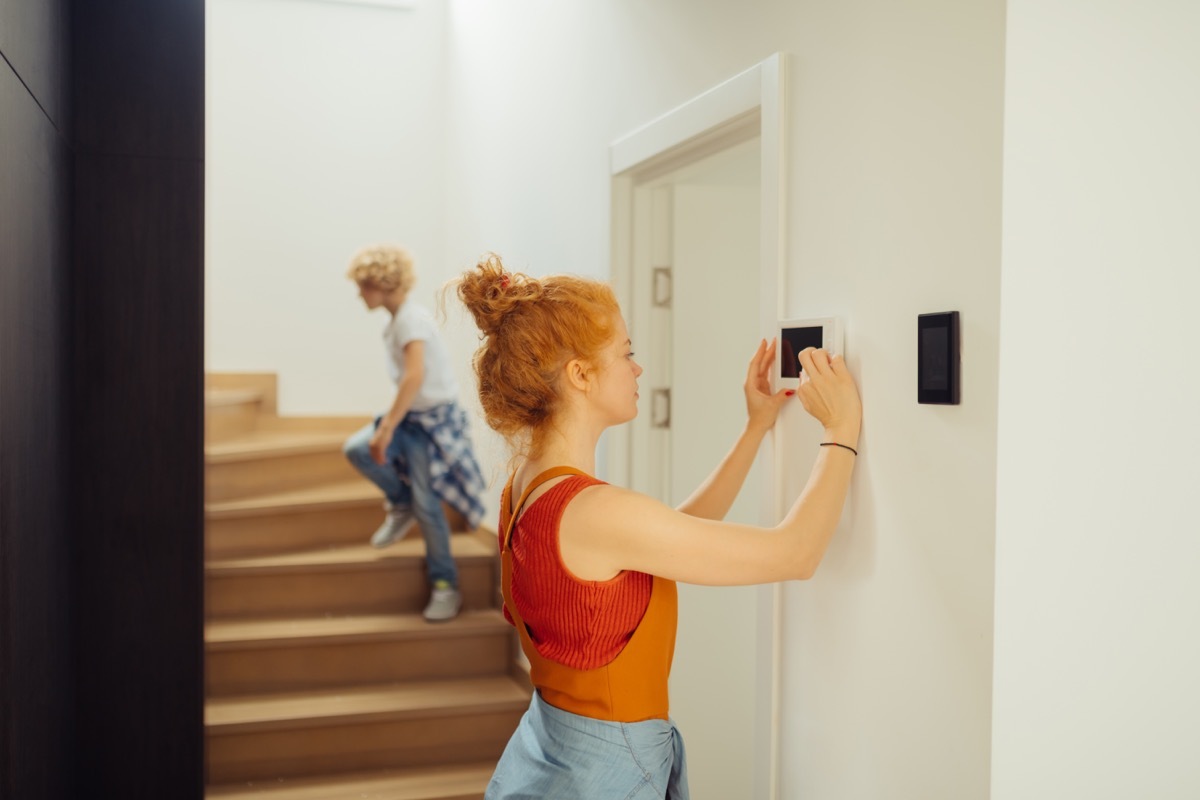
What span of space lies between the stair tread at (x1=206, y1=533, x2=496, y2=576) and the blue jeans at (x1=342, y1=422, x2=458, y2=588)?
149mm

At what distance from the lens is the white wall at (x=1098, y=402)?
1.31m

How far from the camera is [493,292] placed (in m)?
1.61

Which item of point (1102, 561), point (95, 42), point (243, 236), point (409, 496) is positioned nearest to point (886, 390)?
point (1102, 561)

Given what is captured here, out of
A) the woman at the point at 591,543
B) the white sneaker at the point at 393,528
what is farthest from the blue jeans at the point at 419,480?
the woman at the point at 591,543

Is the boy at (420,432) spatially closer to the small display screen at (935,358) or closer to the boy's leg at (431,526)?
the boy's leg at (431,526)

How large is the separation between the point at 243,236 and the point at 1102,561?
14.9 ft

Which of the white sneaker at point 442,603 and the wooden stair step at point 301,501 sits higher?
the wooden stair step at point 301,501

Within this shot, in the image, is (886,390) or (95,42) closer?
(886,390)

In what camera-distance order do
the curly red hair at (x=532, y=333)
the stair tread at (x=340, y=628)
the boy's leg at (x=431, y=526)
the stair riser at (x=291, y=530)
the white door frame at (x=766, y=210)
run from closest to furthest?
the curly red hair at (x=532, y=333) → the white door frame at (x=766, y=210) → the stair tread at (x=340, y=628) → the boy's leg at (x=431, y=526) → the stair riser at (x=291, y=530)

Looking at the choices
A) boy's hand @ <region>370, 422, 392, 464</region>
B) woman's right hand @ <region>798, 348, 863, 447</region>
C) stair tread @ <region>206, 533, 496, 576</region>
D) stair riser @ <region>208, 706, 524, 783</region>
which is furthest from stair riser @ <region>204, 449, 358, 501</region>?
woman's right hand @ <region>798, 348, 863, 447</region>

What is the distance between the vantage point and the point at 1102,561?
→ 138 centimetres

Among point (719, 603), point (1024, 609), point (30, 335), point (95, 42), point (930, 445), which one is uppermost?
point (95, 42)

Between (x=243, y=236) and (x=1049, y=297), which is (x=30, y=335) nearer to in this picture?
(x=1049, y=297)

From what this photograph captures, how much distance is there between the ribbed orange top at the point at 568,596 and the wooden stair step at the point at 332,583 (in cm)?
257
